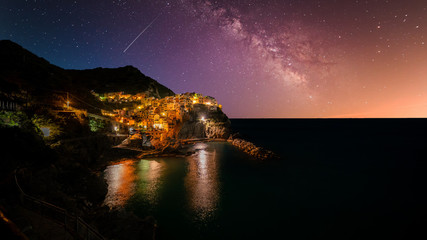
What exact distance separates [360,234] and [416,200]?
12273 mm

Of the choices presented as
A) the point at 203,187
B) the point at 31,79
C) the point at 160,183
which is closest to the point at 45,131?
the point at 160,183

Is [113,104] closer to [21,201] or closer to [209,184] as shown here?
[209,184]

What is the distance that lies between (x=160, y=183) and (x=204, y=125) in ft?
156

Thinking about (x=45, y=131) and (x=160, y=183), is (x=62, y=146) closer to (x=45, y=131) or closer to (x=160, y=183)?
(x=45, y=131)

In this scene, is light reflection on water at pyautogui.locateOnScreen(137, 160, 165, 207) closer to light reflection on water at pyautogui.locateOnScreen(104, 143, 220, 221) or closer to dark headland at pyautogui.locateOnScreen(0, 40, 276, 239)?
light reflection on water at pyautogui.locateOnScreen(104, 143, 220, 221)

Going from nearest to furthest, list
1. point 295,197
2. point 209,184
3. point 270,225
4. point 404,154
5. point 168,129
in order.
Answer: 1. point 270,225
2. point 295,197
3. point 209,184
4. point 404,154
5. point 168,129

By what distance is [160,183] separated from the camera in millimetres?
22531

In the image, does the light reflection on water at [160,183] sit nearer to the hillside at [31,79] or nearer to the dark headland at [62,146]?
the dark headland at [62,146]

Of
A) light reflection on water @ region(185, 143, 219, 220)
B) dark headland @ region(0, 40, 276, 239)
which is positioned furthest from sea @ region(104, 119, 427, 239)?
dark headland @ region(0, 40, 276, 239)

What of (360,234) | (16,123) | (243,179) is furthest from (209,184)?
(16,123)

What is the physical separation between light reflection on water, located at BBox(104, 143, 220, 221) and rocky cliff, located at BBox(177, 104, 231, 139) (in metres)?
32.3

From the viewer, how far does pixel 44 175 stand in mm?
13516

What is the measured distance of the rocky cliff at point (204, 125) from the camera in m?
65.4

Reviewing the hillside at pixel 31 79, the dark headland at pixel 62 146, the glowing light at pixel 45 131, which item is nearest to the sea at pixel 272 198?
the dark headland at pixel 62 146
